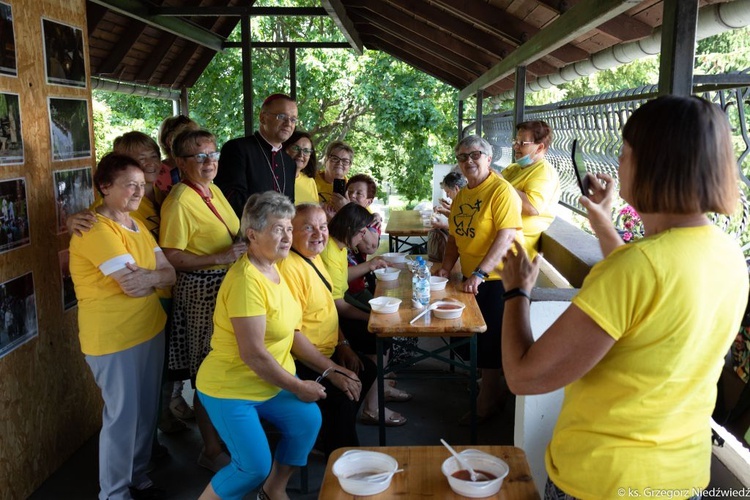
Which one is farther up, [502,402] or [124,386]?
[124,386]

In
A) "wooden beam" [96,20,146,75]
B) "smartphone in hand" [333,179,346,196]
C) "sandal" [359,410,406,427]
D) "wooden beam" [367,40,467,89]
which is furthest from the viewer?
"wooden beam" [367,40,467,89]

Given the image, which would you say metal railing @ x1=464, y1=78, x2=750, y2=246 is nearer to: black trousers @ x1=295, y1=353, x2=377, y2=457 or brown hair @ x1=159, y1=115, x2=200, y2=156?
black trousers @ x1=295, y1=353, x2=377, y2=457

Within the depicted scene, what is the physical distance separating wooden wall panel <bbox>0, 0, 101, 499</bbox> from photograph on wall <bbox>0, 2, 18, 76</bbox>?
3cm

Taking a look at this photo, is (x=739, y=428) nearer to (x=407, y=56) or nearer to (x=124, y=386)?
(x=124, y=386)

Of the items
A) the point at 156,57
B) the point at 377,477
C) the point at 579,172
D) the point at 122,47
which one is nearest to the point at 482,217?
the point at 579,172

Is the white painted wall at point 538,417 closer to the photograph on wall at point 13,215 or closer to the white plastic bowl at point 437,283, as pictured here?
the white plastic bowl at point 437,283

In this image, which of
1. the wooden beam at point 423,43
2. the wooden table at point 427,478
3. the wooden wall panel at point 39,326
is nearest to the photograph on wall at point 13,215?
the wooden wall panel at point 39,326

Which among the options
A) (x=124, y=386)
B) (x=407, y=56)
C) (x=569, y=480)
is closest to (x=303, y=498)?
(x=124, y=386)

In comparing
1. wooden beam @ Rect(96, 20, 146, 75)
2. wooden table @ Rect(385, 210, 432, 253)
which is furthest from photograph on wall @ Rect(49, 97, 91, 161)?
wooden beam @ Rect(96, 20, 146, 75)

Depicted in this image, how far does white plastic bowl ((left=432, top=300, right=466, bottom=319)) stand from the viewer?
3170 millimetres

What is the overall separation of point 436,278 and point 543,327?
4.42 feet

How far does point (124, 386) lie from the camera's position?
274cm

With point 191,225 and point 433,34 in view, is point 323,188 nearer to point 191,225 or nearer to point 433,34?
point 191,225

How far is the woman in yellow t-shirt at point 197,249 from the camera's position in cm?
300
